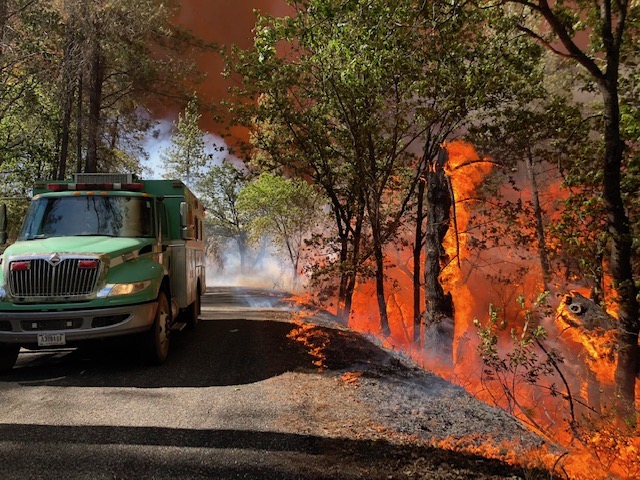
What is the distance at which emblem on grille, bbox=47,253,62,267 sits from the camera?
6148 millimetres

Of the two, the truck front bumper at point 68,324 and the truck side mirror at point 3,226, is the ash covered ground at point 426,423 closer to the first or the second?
the truck front bumper at point 68,324

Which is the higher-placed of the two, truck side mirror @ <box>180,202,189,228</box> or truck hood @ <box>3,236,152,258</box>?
truck side mirror @ <box>180,202,189,228</box>

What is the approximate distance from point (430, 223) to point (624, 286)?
6.93m

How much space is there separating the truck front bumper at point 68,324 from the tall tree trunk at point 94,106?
13.2 m

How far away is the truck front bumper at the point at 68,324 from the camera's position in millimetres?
6090

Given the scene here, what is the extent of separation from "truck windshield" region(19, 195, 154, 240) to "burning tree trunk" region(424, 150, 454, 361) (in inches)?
342

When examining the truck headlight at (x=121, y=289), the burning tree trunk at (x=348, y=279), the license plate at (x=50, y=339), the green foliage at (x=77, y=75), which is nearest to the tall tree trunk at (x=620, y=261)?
the truck headlight at (x=121, y=289)

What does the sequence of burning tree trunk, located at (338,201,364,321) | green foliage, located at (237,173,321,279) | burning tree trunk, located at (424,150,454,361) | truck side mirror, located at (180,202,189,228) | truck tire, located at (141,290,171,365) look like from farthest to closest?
1. green foliage, located at (237,173,321,279)
2. burning tree trunk, located at (338,201,364,321)
3. burning tree trunk, located at (424,150,454,361)
4. truck side mirror, located at (180,202,189,228)
5. truck tire, located at (141,290,171,365)

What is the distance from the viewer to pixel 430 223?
44.6ft

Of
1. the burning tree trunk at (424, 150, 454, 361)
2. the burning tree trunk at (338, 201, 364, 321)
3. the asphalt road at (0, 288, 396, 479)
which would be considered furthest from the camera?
the burning tree trunk at (338, 201, 364, 321)

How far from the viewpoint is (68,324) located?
618 cm

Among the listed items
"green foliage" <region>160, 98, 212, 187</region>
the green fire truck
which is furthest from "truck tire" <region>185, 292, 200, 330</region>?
"green foliage" <region>160, 98, 212, 187</region>

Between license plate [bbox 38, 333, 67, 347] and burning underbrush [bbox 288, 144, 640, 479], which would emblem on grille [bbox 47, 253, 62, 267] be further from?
burning underbrush [bbox 288, 144, 640, 479]

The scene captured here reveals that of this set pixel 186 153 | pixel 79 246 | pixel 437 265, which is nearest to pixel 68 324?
pixel 79 246
